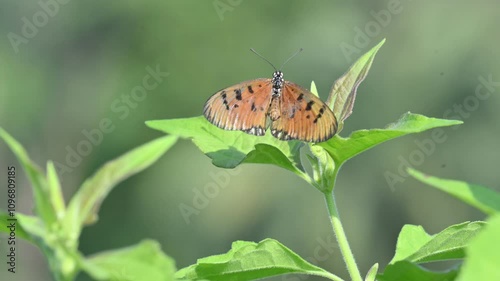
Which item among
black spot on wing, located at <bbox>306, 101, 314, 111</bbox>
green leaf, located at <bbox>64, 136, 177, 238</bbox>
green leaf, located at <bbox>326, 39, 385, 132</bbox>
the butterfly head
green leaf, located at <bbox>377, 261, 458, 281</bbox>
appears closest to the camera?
green leaf, located at <bbox>64, 136, 177, 238</bbox>

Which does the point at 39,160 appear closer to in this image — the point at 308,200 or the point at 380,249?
the point at 308,200

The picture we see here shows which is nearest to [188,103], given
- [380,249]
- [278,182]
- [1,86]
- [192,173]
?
[192,173]

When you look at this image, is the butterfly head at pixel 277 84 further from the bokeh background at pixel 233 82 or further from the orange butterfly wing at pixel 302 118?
the bokeh background at pixel 233 82

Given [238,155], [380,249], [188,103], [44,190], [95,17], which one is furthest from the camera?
[95,17]

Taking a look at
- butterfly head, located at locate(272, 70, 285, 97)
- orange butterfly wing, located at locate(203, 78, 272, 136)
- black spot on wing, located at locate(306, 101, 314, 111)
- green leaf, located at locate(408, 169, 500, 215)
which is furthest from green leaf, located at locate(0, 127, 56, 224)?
butterfly head, located at locate(272, 70, 285, 97)

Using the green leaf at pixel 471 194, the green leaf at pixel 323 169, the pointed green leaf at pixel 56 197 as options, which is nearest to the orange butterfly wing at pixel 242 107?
the green leaf at pixel 323 169

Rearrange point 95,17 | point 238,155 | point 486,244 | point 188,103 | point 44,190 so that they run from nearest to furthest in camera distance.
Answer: point 486,244 → point 44,190 → point 238,155 → point 188,103 → point 95,17

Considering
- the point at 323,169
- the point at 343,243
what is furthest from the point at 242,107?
the point at 343,243

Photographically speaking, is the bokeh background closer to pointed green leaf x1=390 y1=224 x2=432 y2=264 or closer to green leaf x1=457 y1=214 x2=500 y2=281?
pointed green leaf x1=390 y1=224 x2=432 y2=264
